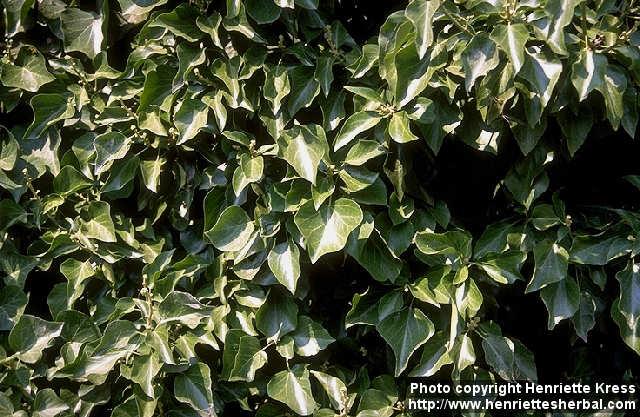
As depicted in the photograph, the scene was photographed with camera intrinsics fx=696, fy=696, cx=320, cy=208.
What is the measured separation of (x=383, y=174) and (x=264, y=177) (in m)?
0.37

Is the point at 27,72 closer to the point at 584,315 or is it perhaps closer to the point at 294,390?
the point at 294,390

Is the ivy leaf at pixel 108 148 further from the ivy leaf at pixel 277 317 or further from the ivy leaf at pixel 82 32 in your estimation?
the ivy leaf at pixel 277 317

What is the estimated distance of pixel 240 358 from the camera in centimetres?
211

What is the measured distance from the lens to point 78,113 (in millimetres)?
2250

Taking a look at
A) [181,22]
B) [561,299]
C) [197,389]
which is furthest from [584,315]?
[181,22]

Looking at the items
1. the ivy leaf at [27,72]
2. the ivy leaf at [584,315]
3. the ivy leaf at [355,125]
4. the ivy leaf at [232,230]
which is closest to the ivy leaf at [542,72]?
the ivy leaf at [355,125]

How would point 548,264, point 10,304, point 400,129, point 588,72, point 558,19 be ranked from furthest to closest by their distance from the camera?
point 10,304
point 548,264
point 400,129
point 588,72
point 558,19

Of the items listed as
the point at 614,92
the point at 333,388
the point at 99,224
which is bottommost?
the point at 333,388

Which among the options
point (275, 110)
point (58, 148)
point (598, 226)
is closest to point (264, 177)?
point (275, 110)

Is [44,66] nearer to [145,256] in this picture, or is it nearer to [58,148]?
[58,148]

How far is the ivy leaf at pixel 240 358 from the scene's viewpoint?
2.10 metres

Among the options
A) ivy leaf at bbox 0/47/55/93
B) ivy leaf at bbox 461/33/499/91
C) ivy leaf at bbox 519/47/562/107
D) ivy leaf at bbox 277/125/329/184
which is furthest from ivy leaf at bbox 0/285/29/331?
ivy leaf at bbox 519/47/562/107

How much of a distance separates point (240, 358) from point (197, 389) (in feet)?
0.51

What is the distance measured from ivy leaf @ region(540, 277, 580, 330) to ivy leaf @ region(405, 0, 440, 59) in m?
0.82
